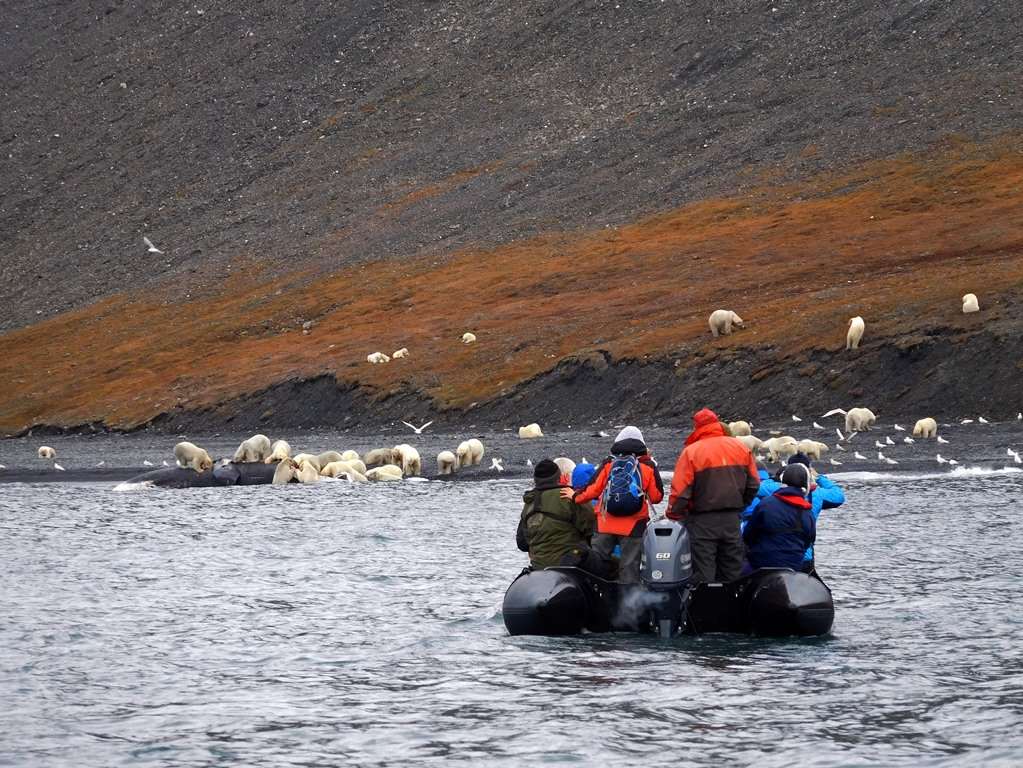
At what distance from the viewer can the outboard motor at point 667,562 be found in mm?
19766

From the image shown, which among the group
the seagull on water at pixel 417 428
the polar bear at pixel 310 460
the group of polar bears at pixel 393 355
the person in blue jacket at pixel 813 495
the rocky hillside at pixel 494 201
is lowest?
the person in blue jacket at pixel 813 495

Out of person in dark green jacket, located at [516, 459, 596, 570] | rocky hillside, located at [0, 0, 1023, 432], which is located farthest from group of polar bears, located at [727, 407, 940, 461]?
person in dark green jacket, located at [516, 459, 596, 570]

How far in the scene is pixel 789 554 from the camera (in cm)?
2023

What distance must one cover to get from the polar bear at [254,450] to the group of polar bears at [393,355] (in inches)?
946

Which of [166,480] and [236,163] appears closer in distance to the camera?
[166,480]

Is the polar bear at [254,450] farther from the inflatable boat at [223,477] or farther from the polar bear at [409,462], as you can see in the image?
the polar bear at [409,462]

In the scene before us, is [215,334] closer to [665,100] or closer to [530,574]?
[665,100]

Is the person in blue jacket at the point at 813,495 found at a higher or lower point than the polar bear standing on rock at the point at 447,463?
lower

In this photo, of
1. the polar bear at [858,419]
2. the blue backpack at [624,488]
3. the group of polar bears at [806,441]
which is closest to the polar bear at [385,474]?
the group of polar bears at [806,441]

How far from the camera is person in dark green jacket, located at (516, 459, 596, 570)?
21.2 metres

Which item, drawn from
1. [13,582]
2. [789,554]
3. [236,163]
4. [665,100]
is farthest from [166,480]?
[236,163]

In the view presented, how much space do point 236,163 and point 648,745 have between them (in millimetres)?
127399

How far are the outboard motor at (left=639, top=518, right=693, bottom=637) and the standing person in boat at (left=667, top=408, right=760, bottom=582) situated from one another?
9.1 inches

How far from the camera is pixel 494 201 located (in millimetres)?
113125
